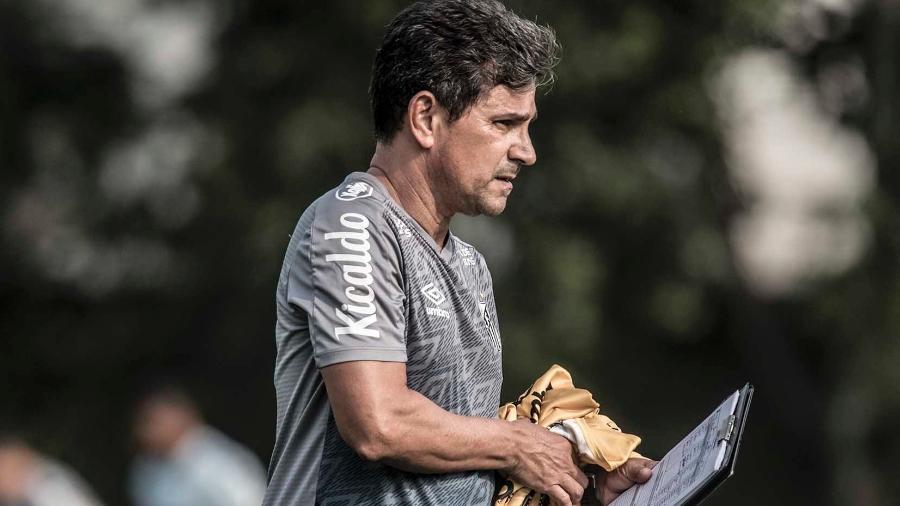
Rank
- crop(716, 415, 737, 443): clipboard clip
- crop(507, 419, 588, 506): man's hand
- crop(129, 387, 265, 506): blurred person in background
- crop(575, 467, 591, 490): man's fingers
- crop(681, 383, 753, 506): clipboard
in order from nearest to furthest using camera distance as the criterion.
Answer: crop(681, 383, 753, 506): clipboard < crop(716, 415, 737, 443): clipboard clip < crop(507, 419, 588, 506): man's hand < crop(575, 467, 591, 490): man's fingers < crop(129, 387, 265, 506): blurred person in background

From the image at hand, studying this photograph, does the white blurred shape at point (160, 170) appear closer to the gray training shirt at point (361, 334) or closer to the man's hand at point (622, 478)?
the man's hand at point (622, 478)

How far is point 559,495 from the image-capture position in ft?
9.05

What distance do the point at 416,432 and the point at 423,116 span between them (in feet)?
2.05

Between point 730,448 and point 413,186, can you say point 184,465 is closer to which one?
point 413,186

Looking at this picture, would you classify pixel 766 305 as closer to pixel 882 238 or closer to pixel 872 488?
pixel 882 238

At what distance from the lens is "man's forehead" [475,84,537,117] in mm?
2756

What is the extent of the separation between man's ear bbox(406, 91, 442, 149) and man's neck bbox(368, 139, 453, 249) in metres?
0.03

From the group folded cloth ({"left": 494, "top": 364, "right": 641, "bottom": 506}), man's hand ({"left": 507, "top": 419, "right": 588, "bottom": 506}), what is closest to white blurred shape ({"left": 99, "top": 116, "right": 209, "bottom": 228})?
folded cloth ({"left": 494, "top": 364, "right": 641, "bottom": 506})

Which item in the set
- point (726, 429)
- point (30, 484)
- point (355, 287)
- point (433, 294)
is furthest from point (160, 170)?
point (726, 429)

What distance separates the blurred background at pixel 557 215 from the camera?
1184 centimetres

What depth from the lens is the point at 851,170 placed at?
12398 millimetres

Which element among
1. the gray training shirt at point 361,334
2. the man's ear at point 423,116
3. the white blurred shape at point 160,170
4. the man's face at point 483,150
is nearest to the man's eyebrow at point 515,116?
the man's face at point 483,150

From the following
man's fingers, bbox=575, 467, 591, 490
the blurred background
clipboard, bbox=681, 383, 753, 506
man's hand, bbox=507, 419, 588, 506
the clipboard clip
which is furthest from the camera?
the blurred background

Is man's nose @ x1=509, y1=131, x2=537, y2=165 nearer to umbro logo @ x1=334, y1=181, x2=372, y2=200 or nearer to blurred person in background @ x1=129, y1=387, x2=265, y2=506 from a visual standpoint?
umbro logo @ x1=334, y1=181, x2=372, y2=200
